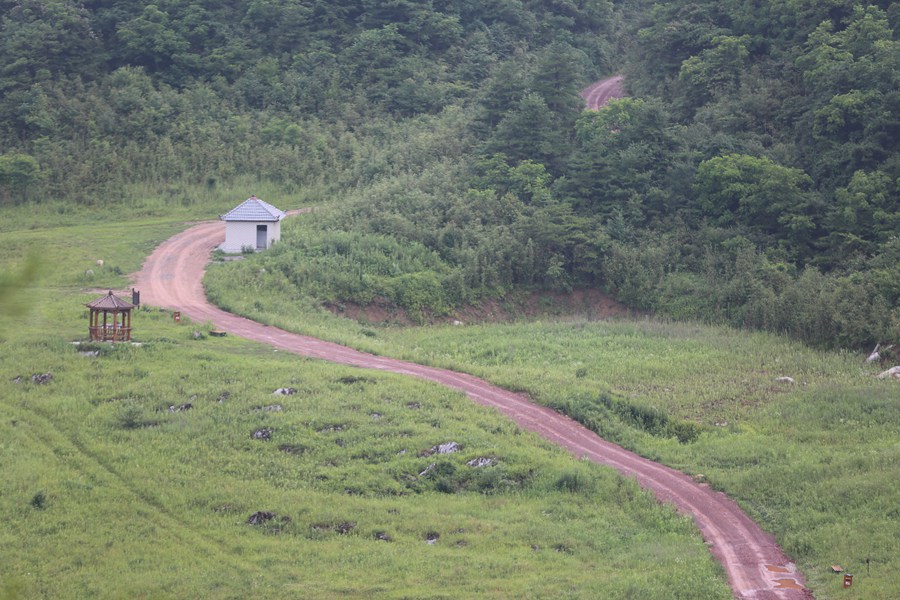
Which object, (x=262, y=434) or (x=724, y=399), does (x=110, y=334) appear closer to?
(x=262, y=434)

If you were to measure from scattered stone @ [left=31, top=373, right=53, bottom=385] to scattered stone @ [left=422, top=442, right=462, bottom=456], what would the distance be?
36.2 feet

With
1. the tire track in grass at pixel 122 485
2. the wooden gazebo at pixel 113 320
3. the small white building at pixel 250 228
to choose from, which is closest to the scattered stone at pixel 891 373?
the tire track in grass at pixel 122 485

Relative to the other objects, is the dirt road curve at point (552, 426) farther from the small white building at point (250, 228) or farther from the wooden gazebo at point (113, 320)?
the wooden gazebo at point (113, 320)

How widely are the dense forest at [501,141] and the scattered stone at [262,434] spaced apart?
44.8 ft

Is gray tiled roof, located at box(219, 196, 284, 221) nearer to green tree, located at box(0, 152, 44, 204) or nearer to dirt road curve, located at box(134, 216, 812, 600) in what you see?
dirt road curve, located at box(134, 216, 812, 600)

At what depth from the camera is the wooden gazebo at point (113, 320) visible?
95.1ft

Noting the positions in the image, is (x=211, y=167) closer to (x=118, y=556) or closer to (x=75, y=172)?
(x=75, y=172)

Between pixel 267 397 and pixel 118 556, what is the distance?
7376mm

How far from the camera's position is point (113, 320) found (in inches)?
1163

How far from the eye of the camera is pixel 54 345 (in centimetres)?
2906

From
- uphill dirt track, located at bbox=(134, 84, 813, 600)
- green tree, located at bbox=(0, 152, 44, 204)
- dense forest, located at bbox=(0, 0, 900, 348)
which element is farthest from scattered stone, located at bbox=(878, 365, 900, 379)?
green tree, located at bbox=(0, 152, 44, 204)

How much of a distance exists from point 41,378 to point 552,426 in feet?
45.2

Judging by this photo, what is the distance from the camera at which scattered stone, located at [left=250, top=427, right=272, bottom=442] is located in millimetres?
23781

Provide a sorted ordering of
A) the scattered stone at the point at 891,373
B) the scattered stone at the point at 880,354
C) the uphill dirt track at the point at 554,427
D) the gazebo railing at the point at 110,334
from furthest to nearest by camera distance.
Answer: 1. the scattered stone at the point at 880,354
2. the gazebo railing at the point at 110,334
3. the scattered stone at the point at 891,373
4. the uphill dirt track at the point at 554,427
